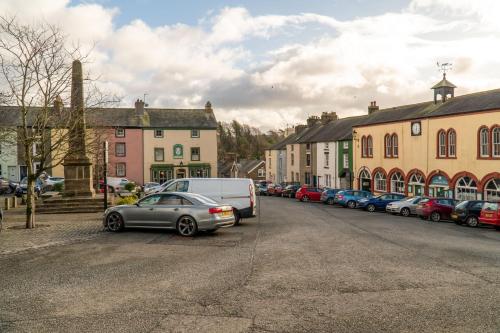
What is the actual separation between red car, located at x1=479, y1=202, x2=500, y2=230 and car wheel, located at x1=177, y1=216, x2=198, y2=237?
15.3m

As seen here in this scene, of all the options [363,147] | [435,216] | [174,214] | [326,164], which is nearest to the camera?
[174,214]

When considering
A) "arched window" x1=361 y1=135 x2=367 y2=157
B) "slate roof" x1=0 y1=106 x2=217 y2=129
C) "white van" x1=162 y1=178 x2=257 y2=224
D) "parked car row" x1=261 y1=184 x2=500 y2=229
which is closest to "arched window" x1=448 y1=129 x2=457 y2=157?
"parked car row" x1=261 y1=184 x2=500 y2=229

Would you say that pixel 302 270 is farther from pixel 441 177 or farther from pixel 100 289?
pixel 441 177

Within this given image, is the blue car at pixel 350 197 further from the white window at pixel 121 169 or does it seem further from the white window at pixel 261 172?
the white window at pixel 261 172

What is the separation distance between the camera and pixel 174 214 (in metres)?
14.5

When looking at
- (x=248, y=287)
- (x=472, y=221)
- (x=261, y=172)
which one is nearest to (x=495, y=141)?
(x=472, y=221)

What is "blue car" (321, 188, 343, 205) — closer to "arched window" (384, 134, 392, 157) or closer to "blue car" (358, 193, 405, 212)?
"blue car" (358, 193, 405, 212)

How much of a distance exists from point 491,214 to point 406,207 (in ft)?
24.9

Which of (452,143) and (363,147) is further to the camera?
(363,147)

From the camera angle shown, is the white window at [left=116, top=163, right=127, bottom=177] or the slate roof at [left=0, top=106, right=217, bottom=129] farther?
the slate roof at [left=0, top=106, right=217, bottom=129]

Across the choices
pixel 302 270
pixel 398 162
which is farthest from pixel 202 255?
pixel 398 162

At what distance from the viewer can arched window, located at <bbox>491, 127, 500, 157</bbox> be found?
97.1 feet

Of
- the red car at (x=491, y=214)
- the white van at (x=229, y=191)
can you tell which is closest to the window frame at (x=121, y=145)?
the white van at (x=229, y=191)

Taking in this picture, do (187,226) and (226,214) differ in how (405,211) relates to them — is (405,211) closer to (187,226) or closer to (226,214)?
(226,214)
